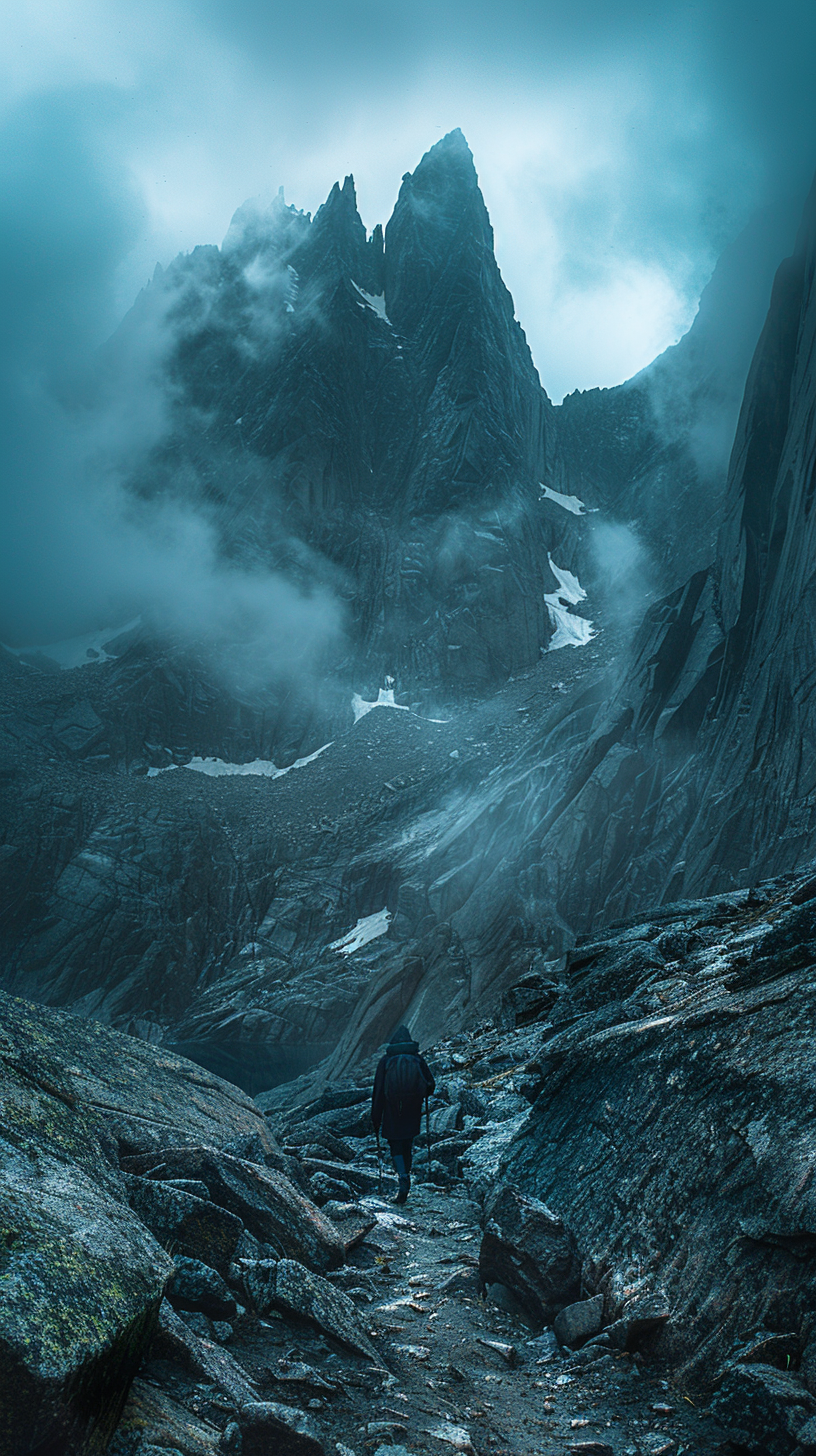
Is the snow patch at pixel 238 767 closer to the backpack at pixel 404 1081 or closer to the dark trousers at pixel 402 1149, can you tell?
the backpack at pixel 404 1081

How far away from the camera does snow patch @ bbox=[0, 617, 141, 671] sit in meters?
158

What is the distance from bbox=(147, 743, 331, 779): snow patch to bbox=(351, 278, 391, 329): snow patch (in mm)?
108767

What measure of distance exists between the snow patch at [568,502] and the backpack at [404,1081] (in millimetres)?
162831

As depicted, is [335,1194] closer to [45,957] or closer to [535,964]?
[535,964]

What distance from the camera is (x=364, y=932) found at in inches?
3300

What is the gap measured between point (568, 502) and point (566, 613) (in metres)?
33.1

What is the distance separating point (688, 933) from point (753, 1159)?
10304 mm

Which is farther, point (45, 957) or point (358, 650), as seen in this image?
point (358, 650)

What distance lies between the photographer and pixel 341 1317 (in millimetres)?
5574

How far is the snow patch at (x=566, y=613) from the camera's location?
140 meters

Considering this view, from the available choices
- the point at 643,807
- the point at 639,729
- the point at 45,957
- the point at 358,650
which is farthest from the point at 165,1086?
the point at 358,650

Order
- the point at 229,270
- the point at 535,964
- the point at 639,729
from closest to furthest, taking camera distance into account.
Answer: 1. the point at 535,964
2. the point at 639,729
3. the point at 229,270

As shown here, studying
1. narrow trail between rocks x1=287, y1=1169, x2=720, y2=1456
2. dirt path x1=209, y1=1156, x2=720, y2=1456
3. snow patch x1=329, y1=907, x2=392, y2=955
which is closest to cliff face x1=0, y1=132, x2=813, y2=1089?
snow patch x1=329, y1=907, x2=392, y2=955

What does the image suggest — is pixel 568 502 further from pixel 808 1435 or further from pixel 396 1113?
pixel 808 1435
